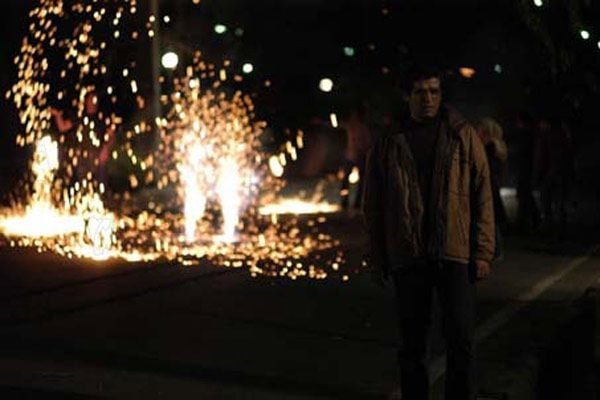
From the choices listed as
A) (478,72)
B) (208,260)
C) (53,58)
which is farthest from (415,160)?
(478,72)

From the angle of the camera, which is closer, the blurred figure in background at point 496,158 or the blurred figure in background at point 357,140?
the blurred figure in background at point 496,158

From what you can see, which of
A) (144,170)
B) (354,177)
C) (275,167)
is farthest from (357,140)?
(275,167)

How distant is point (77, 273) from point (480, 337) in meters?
4.25

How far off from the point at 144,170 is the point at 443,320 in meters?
17.7

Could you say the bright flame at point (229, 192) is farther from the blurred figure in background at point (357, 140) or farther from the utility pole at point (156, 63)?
the utility pole at point (156, 63)

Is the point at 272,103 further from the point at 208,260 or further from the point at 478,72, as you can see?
the point at 208,260

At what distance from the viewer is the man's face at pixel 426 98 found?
5273 mm

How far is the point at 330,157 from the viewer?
29.4 meters

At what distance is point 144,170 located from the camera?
22625 millimetres

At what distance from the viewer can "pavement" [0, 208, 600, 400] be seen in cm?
639

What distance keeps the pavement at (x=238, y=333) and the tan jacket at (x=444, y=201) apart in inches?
Answer: 49.5

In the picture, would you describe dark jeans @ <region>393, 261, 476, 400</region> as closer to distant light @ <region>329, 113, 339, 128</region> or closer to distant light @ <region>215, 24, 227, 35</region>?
distant light @ <region>329, 113, 339, 128</region>

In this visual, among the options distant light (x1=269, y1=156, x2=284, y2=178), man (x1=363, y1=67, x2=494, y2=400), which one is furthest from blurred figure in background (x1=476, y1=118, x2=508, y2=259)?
distant light (x1=269, y1=156, x2=284, y2=178)

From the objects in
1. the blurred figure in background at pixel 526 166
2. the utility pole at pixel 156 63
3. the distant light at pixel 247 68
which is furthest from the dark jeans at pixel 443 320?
the distant light at pixel 247 68
